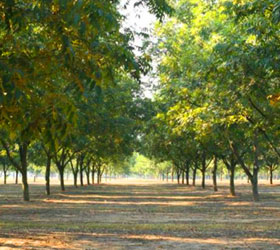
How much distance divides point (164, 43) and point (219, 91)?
29.0 feet

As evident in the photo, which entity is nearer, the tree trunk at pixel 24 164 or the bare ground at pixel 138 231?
the bare ground at pixel 138 231

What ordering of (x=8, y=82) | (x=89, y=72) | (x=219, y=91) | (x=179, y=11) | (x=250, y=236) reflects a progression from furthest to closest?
(x=179, y=11), (x=219, y=91), (x=250, y=236), (x=89, y=72), (x=8, y=82)

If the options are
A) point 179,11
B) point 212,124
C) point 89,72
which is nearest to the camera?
point 89,72

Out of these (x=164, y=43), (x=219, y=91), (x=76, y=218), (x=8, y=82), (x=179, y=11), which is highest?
(x=179, y=11)

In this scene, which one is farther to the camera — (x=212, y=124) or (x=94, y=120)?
(x=94, y=120)

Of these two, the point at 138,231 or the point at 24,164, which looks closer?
the point at 138,231

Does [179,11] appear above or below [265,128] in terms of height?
above

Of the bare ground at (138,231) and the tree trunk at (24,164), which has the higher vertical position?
the tree trunk at (24,164)

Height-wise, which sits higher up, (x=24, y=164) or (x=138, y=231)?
(x=24, y=164)

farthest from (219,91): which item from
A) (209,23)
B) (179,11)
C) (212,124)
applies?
(179,11)

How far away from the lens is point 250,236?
12.9 m

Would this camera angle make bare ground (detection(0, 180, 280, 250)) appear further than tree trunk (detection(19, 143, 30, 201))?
No

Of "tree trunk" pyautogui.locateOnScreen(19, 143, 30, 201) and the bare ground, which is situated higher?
"tree trunk" pyautogui.locateOnScreen(19, 143, 30, 201)

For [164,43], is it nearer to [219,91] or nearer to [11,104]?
[219,91]
